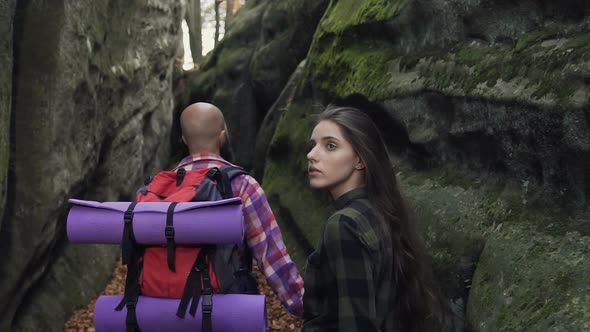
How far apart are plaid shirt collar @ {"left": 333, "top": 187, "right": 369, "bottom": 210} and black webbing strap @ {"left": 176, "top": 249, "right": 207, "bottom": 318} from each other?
94 cm

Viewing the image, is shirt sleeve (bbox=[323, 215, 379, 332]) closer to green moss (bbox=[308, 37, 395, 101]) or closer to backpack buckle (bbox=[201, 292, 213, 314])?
backpack buckle (bbox=[201, 292, 213, 314])

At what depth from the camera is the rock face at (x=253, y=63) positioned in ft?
43.3

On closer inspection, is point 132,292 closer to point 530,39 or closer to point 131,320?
point 131,320

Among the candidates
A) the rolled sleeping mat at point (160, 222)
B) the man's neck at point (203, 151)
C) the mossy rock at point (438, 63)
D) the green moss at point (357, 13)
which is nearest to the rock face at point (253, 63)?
the green moss at point (357, 13)

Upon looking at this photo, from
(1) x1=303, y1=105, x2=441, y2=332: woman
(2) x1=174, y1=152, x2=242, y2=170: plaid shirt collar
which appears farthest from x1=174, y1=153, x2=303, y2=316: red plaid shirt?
(1) x1=303, y1=105, x2=441, y2=332: woman

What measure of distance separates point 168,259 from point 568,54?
9.66 ft

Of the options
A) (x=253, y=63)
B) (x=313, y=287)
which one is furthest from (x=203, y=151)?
(x=253, y=63)

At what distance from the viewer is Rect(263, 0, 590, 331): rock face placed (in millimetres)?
3549

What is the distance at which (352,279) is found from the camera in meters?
2.45

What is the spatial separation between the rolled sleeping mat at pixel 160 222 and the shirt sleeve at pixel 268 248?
1.44ft

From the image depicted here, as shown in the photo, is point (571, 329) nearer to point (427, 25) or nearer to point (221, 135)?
point (221, 135)

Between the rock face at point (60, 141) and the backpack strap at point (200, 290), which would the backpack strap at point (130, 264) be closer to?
the backpack strap at point (200, 290)

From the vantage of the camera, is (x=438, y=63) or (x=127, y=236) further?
(x=438, y=63)

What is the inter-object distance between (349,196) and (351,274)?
0.48 metres
